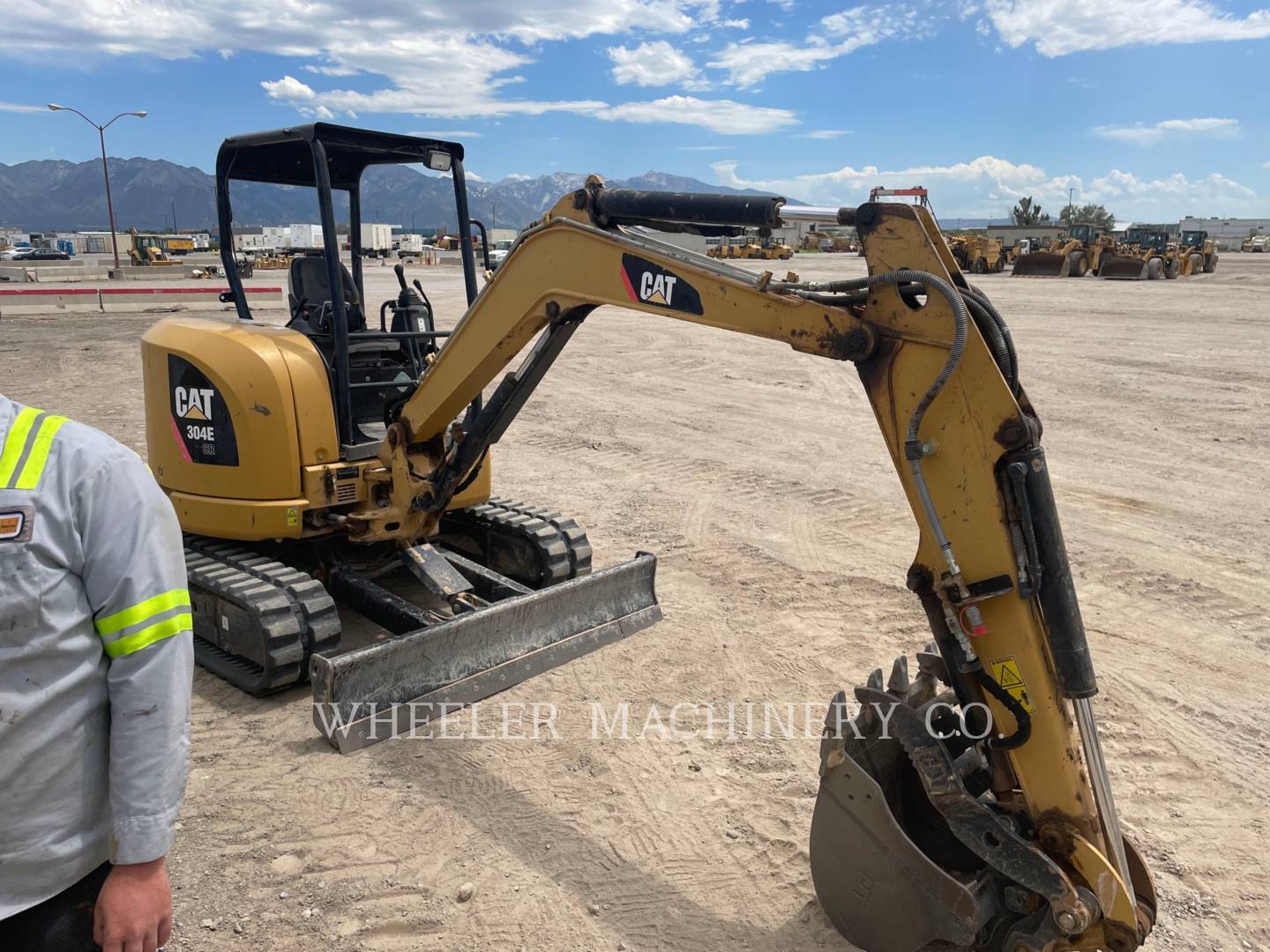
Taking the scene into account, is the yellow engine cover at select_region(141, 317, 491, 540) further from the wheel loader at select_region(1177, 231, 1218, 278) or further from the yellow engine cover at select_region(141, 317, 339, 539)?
the wheel loader at select_region(1177, 231, 1218, 278)

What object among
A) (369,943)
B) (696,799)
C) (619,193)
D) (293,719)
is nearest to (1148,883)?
(696,799)

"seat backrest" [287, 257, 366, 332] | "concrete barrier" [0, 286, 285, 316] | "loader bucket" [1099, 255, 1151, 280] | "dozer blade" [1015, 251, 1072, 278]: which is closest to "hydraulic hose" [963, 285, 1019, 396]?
"seat backrest" [287, 257, 366, 332]

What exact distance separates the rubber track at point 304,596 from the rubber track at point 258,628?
0.12 feet

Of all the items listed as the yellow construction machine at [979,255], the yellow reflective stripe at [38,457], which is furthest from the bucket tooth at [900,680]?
the yellow construction machine at [979,255]

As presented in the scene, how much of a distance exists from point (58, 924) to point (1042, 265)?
3852 cm

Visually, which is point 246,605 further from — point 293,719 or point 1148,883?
point 1148,883

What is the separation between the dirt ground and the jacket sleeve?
59.3 inches

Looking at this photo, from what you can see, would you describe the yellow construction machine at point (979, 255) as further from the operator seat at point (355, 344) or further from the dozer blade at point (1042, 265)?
the operator seat at point (355, 344)

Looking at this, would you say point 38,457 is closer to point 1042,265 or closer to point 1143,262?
point 1143,262

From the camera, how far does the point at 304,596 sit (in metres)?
4.76

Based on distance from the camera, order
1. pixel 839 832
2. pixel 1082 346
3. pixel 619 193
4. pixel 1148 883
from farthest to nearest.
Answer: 1. pixel 1082 346
2. pixel 619 193
3. pixel 839 832
4. pixel 1148 883

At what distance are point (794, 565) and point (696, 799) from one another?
9.13 ft

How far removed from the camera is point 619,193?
3.74m

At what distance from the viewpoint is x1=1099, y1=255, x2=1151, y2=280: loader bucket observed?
1293 inches
